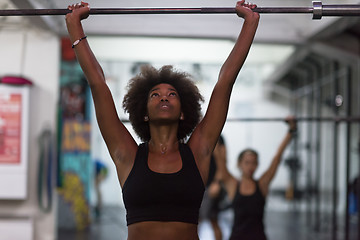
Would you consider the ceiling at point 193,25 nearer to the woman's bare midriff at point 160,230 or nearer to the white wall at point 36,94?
the white wall at point 36,94

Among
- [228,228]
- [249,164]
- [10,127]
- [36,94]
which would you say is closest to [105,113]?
[249,164]

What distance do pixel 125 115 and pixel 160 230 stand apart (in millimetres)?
5036

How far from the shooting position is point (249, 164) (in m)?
3.51

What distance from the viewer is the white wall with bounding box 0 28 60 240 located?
4605 millimetres

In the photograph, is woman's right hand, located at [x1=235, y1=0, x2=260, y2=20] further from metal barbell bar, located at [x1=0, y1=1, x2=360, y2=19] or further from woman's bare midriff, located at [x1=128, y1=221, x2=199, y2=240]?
woman's bare midriff, located at [x1=128, y1=221, x2=199, y2=240]

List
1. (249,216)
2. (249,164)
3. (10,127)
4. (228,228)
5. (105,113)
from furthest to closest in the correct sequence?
(228,228) < (10,127) < (249,164) < (249,216) < (105,113)

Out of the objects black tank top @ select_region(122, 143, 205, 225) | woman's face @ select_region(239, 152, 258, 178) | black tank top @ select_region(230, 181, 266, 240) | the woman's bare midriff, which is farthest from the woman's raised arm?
woman's face @ select_region(239, 152, 258, 178)

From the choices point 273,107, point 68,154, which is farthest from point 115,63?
point 273,107

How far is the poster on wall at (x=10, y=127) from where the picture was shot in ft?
14.8

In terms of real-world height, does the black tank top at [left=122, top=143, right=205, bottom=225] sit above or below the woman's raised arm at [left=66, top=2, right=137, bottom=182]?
below

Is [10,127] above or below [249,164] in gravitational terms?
above

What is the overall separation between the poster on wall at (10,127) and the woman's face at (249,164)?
7.29 ft

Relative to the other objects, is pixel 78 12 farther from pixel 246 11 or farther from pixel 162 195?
pixel 162 195

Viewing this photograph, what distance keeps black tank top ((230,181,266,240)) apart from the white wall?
7.30ft
